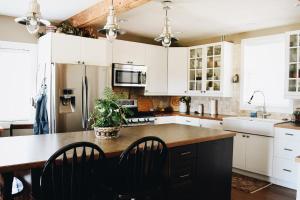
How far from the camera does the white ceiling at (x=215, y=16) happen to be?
3.34 meters

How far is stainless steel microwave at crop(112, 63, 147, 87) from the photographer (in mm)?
4699

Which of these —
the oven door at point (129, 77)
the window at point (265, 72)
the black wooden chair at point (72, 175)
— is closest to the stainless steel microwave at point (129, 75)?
the oven door at point (129, 77)

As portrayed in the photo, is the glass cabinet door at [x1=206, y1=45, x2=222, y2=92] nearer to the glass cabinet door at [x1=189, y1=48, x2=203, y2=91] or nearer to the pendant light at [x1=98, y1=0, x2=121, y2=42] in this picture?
the glass cabinet door at [x1=189, y1=48, x2=203, y2=91]

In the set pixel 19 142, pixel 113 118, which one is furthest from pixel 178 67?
pixel 19 142

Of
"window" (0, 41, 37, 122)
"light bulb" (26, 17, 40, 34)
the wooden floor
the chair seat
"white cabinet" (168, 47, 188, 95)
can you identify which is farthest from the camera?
"white cabinet" (168, 47, 188, 95)

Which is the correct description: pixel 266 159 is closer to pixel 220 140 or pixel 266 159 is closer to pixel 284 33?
pixel 220 140

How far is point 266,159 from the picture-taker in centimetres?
390

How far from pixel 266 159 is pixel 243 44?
2.12 m

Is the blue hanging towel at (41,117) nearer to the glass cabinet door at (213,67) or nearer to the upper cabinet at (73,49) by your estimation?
the upper cabinet at (73,49)

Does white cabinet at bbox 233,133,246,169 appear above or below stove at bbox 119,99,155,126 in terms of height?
below

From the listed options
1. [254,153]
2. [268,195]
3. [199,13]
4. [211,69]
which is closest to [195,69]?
[211,69]

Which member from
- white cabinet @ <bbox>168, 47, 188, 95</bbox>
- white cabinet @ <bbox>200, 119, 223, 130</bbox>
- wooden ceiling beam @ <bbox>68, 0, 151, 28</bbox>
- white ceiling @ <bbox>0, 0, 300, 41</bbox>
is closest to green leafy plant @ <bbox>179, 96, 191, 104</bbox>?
white cabinet @ <bbox>168, 47, 188, 95</bbox>

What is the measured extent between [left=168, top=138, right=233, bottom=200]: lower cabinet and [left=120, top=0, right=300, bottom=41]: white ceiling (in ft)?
5.66

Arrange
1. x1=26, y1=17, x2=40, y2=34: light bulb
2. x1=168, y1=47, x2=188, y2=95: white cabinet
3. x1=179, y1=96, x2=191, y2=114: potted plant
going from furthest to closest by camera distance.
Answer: x1=179, y1=96, x2=191, y2=114: potted plant
x1=168, y1=47, x2=188, y2=95: white cabinet
x1=26, y1=17, x2=40, y2=34: light bulb
